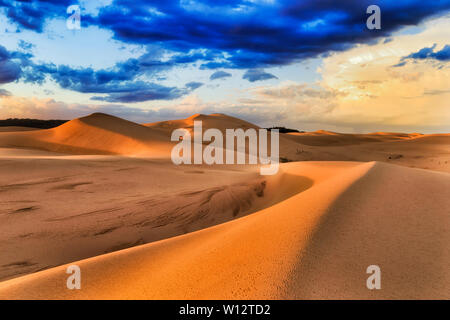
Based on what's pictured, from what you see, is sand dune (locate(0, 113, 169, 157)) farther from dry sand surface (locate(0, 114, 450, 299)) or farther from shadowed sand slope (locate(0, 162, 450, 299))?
shadowed sand slope (locate(0, 162, 450, 299))

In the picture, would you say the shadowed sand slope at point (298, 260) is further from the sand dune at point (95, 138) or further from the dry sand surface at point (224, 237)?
the sand dune at point (95, 138)

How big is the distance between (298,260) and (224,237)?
3.12 ft

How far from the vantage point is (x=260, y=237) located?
2.31 meters

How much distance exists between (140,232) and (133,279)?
1901 millimetres

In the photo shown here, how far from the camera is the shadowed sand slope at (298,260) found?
5.33 ft

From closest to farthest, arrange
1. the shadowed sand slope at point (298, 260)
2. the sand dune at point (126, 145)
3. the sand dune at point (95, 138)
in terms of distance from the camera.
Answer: the shadowed sand slope at point (298, 260)
the sand dune at point (126, 145)
the sand dune at point (95, 138)

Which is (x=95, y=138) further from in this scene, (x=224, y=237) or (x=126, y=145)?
(x=224, y=237)

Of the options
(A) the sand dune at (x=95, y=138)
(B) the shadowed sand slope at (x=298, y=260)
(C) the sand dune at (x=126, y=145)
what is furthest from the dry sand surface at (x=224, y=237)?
(A) the sand dune at (x=95, y=138)

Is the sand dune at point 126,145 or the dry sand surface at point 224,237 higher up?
the sand dune at point 126,145

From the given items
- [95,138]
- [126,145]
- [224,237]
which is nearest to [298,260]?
[224,237]

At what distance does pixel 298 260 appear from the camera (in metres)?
1.79
